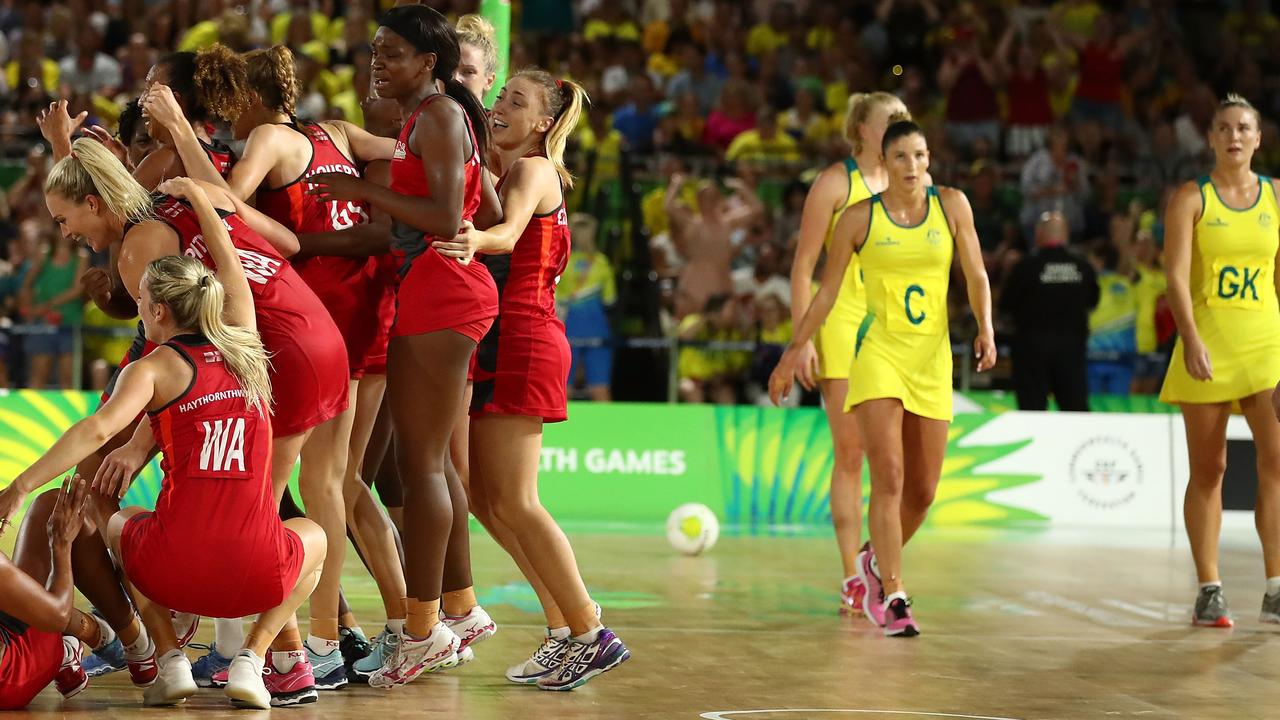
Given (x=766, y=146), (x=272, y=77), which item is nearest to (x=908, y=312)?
(x=272, y=77)

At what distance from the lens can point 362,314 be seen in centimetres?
562

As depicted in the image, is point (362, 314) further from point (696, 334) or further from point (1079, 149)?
point (1079, 149)

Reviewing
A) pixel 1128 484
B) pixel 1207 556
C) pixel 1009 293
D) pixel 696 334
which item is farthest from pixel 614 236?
pixel 1207 556

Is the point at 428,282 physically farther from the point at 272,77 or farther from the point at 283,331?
the point at 272,77

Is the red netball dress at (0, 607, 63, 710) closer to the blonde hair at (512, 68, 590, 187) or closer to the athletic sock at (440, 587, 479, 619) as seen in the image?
the athletic sock at (440, 587, 479, 619)

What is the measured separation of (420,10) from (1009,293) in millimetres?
9154

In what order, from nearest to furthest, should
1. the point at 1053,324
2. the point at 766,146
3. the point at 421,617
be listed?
the point at 421,617 < the point at 1053,324 < the point at 766,146

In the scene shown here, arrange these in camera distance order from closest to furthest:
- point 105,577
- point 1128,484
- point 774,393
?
1. point 105,577
2. point 774,393
3. point 1128,484

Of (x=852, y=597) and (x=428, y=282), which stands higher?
(x=428, y=282)

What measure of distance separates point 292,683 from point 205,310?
1.18 metres

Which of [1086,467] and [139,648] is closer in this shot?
[139,648]

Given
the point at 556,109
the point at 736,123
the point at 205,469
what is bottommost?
the point at 205,469

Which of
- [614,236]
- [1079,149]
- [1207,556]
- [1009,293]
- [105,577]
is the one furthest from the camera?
[1079,149]

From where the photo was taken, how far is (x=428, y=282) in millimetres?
5133
